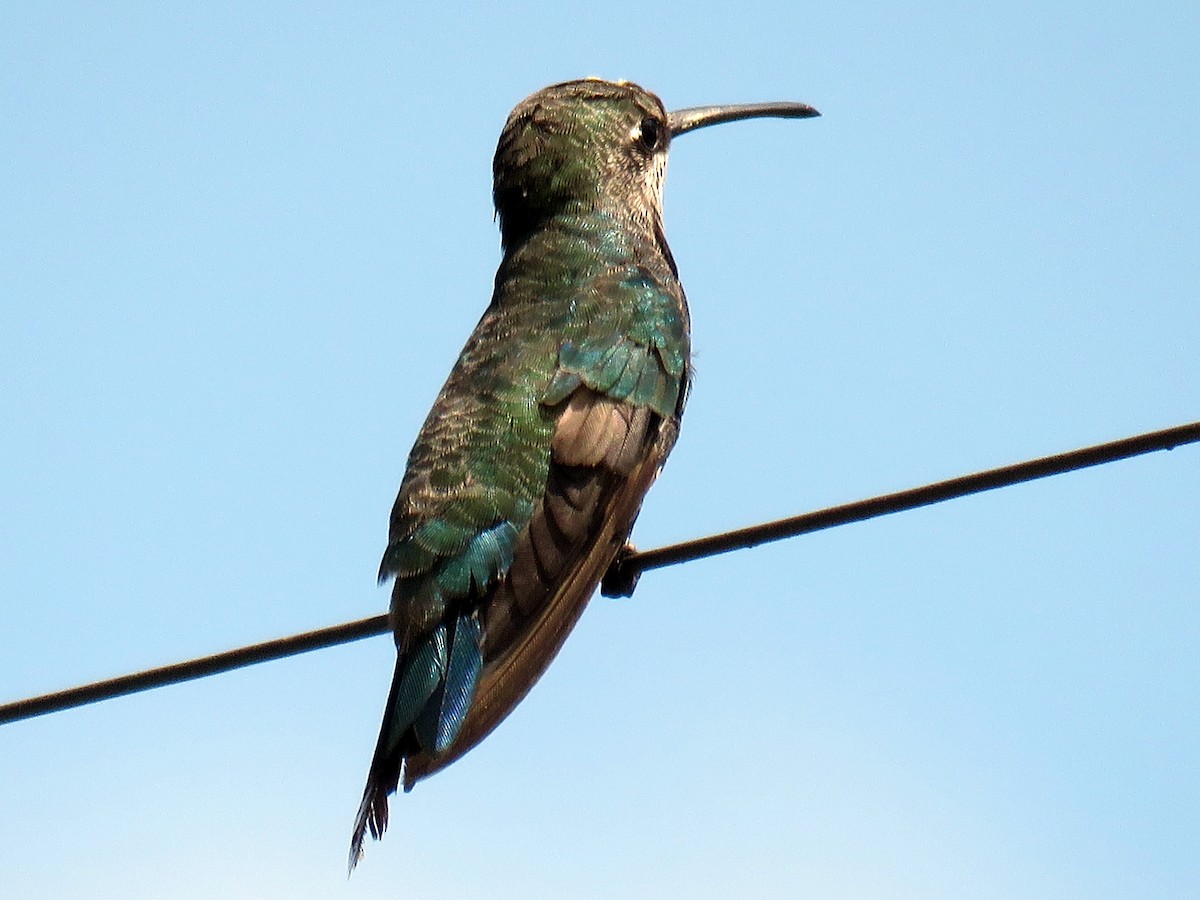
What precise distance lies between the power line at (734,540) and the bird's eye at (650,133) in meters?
3.56

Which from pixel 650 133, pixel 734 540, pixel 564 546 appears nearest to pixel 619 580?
pixel 564 546

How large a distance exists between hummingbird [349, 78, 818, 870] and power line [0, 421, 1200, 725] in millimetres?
456

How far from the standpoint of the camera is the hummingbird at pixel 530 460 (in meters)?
5.36

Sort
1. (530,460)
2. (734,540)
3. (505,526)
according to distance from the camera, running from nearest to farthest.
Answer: (734,540) → (505,526) → (530,460)

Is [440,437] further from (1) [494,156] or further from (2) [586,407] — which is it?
(1) [494,156]

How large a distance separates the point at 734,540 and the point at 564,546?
1289 millimetres

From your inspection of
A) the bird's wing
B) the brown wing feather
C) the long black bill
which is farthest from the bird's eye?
the brown wing feather

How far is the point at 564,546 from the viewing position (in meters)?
5.73

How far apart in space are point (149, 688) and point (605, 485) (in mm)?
1894

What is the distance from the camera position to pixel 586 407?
6.20 m

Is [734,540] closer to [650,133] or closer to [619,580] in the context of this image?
[619,580]

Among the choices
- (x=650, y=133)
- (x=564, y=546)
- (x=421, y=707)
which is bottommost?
(x=421, y=707)

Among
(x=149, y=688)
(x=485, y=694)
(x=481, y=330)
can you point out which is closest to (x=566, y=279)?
(x=481, y=330)

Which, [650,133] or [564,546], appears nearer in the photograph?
[564,546]
